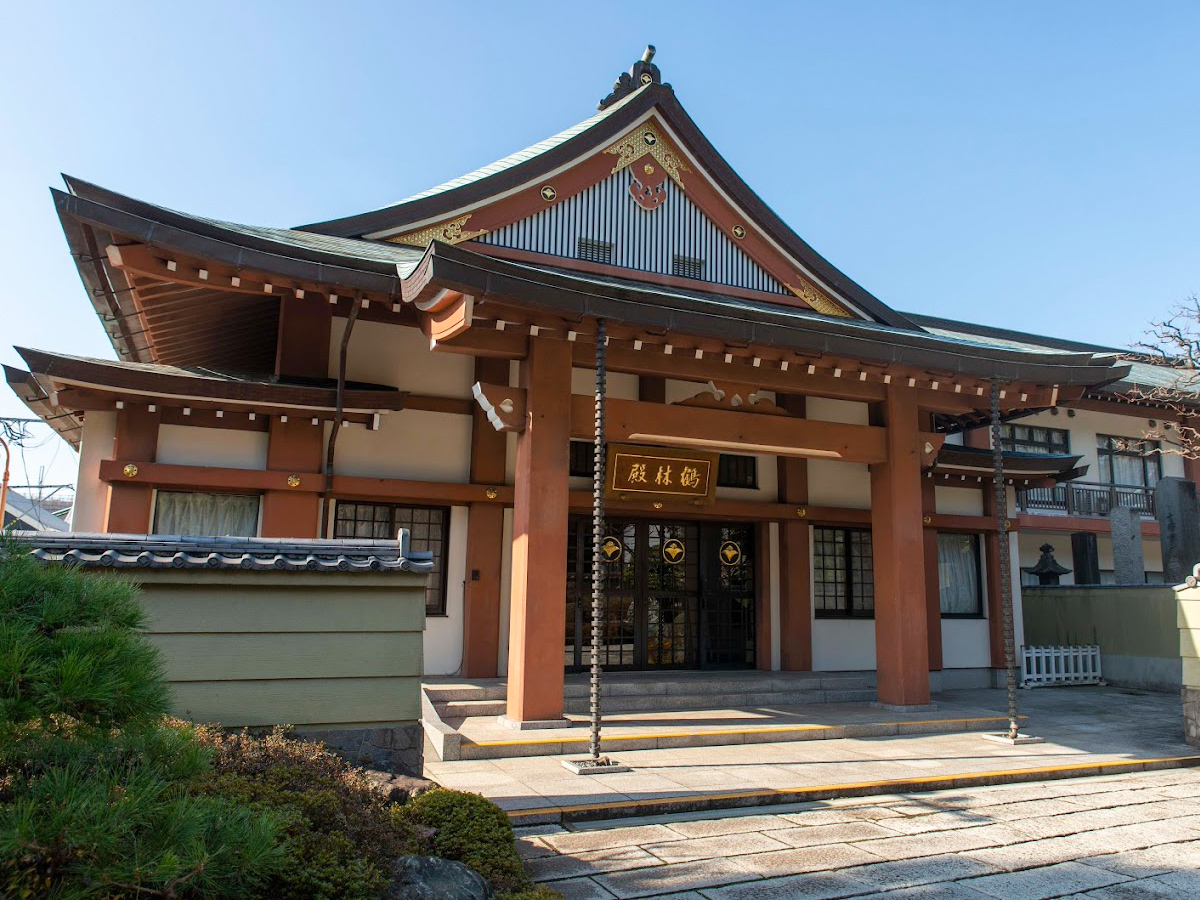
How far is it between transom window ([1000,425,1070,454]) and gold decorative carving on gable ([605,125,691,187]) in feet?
39.3

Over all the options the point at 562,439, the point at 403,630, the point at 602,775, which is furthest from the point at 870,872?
the point at 562,439

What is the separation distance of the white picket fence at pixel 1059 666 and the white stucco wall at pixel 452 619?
11.1 m

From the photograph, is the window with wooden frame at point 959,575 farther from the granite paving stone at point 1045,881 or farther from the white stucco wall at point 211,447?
the white stucco wall at point 211,447

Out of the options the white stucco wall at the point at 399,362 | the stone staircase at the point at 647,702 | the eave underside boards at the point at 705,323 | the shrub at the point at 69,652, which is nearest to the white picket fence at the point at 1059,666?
the stone staircase at the point at 647,702

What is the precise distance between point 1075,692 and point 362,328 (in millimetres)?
14038

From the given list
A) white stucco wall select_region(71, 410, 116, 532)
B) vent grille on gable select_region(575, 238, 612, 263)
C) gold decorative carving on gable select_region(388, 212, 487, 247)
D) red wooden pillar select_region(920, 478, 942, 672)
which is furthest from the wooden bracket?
red wooden pillar select_region(920, 478, 942, 672)

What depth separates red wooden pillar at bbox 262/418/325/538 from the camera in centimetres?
1028

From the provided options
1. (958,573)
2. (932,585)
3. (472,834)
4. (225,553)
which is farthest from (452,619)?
(958,573)

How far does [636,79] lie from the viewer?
14.6m

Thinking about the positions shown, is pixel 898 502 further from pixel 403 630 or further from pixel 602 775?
pixel 403 630

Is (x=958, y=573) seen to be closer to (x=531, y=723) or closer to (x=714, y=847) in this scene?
(x=531, y=723)

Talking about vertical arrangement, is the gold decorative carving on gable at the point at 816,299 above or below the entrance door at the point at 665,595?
above

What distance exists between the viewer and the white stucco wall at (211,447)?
10.0m

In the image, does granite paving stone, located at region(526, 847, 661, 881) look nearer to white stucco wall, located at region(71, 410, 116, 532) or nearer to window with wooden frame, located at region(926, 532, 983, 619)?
white stucco wall, located at region(71, 410, 116, 532)
